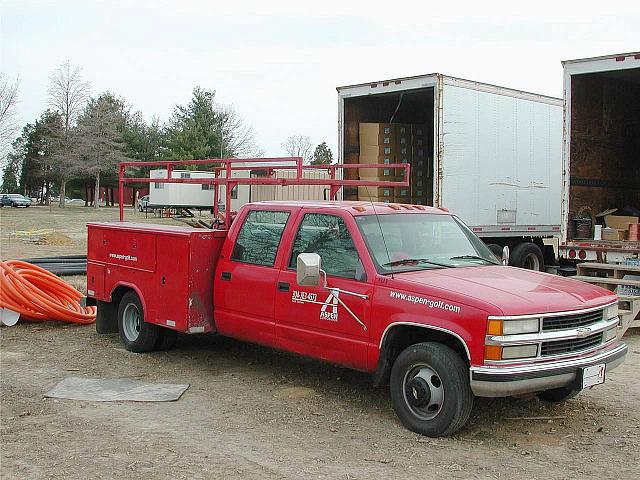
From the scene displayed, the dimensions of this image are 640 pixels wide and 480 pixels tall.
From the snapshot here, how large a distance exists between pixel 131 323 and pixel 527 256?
29.4 ft

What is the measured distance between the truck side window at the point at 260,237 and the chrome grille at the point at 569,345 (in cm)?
262

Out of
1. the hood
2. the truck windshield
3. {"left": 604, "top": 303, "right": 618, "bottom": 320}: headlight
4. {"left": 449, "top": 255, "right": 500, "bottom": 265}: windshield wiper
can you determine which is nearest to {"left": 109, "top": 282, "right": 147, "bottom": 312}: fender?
the truck windshield

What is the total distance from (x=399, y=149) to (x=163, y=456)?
982 cm

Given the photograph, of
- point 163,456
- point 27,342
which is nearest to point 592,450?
point 163,456

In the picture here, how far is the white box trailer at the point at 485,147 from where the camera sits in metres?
12.8

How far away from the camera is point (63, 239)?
80.9ft

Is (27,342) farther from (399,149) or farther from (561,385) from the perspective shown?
(399,149)

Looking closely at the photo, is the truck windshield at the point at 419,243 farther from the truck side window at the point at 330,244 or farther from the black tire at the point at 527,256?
the black tire at the point at 527,256

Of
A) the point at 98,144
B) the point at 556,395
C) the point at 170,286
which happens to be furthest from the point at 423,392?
the point at 98,144

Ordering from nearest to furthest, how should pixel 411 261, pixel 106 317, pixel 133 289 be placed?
pixel 411 261 → pixel 133 289 → pixel 106 317

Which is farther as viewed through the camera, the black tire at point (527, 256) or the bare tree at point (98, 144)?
the bare tree at point (98, 144)

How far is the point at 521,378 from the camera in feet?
17.2

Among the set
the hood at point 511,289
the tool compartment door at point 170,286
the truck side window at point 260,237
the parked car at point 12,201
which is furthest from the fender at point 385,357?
the parked car at point 12,201

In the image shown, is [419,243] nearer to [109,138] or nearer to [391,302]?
[391,302]
